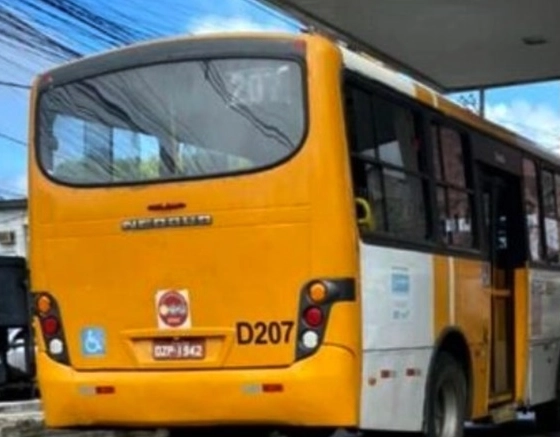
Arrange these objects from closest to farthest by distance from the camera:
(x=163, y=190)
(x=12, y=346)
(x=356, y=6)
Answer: (x=163, y=190) → (x=12, y=346) → (x=356, y=6)

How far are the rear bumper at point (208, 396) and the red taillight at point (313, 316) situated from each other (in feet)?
0.59

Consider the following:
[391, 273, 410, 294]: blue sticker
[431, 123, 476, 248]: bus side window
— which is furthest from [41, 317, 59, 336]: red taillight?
[431, 123, 476, 248]: bus side window

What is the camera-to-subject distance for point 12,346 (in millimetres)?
10680

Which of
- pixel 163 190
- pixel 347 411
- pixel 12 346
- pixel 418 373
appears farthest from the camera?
pixel 12 346

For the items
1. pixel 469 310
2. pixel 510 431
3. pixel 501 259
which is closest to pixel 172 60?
pixel 469 310

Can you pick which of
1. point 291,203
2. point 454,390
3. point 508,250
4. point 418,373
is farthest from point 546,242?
point 291,203

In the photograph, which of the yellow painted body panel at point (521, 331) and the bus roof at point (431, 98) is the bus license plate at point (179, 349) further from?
the yellow painted body panel at point (521, 331)

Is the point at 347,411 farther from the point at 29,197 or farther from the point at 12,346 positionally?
the point at 12,346

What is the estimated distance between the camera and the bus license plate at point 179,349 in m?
7.62

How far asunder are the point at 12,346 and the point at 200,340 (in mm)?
3643

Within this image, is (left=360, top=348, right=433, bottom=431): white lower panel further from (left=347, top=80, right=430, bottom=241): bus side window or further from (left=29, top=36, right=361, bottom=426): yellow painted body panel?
(left=347, top=80, right=430, bottom=241): bus side window

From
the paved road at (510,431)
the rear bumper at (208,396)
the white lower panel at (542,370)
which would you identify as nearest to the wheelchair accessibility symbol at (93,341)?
the rear bumper at (208,396)

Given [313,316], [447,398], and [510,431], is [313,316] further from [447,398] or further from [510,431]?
[510,431]

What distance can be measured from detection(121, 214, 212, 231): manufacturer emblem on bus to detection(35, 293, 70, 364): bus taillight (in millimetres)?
812
